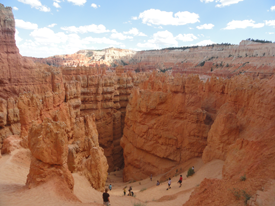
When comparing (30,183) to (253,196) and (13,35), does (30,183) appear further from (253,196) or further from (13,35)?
(13,35)

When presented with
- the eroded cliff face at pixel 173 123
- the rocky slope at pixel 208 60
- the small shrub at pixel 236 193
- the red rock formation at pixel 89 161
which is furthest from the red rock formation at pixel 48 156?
the rocky slope at pixel 208 60

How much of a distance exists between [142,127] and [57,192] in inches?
407

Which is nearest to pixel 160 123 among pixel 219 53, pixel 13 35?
pixel 13 35

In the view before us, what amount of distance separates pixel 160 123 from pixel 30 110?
29.9 ft

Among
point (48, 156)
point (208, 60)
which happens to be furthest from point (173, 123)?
point (208, 60)

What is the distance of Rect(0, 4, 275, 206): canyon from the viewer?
22.1ft

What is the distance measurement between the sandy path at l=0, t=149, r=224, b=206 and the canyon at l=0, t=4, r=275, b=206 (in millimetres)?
339

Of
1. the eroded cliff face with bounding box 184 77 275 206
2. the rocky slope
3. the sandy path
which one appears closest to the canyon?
the eroded cliff face with bounding box 184 77 275 206

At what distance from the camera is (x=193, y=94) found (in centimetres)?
1503

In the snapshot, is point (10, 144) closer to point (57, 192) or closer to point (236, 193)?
point (57, 192)

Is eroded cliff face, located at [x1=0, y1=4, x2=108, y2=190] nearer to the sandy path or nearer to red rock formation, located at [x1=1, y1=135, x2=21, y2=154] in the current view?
red rock formation, located at [x1=1, y1=135, x2=21, y2=154]

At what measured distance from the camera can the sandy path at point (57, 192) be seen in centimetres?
617

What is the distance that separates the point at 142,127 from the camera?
1634 centimetres

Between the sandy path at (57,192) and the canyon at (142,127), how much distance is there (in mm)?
339
